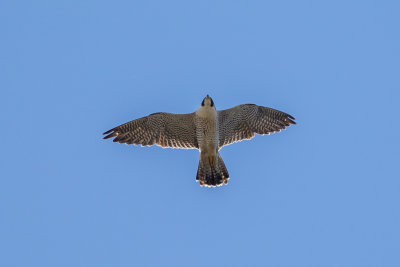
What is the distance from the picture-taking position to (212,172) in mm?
12867

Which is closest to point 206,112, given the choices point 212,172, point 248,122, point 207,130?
point 207,130

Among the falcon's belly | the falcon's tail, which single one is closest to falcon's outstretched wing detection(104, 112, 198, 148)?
the falcon's belly

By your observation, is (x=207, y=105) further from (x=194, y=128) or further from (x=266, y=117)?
(x=266, y=117)

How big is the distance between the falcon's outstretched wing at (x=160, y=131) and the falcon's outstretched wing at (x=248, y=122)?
0.74m

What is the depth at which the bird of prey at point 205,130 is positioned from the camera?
1266 cm

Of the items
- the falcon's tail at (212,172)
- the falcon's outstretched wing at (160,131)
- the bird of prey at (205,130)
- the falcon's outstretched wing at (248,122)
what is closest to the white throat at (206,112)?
the bird of prey at (205,130)

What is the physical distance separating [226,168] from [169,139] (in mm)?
1514

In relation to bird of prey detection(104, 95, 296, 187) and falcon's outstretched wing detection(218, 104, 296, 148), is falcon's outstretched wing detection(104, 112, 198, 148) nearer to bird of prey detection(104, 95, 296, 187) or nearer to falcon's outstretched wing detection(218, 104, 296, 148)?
bird of prey detection(104, 95, 296, 187)

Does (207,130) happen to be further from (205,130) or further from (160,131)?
(160,131)

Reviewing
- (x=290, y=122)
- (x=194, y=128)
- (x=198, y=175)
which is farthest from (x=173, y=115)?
(x=290, y=122)

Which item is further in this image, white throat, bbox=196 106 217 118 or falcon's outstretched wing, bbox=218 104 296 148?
falcon's outstretched wing, bbox=218 104 296 148

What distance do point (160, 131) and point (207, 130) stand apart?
1.16 meters

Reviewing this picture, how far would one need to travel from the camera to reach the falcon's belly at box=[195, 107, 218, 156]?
1251 cm

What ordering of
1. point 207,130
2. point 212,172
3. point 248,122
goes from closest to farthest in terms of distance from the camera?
point 207,130 → point 212,172 → point 248,122
